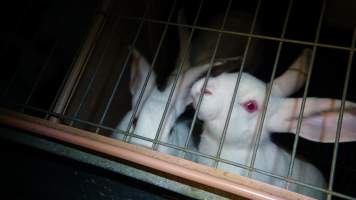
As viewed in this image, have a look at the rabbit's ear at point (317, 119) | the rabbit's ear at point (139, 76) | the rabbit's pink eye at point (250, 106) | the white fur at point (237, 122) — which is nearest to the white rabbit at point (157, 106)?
the rabbit's ear at point (139, 76)

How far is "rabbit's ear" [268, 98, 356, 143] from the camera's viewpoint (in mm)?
1377

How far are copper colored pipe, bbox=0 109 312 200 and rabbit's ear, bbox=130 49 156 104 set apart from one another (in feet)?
2.38

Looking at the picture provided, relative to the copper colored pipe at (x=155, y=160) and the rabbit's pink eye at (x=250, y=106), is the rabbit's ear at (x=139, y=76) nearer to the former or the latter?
the rabbit's pink eye at (x=250, y=106)

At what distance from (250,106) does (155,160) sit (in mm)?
664

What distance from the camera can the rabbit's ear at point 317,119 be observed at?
1377mm

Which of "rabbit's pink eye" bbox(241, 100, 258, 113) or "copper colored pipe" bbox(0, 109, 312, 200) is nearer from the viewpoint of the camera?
"copper colored pipe" bbox(0, 109, 312, 200)

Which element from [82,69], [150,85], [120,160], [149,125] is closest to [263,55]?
[150,85]

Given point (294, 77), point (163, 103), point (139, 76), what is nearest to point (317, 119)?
point (294, 77)

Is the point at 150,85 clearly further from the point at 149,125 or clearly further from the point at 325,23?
the point at 325,23

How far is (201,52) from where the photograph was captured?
2.38 meters

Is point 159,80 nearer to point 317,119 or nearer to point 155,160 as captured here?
point 317,119

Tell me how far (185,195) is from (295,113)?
750mm

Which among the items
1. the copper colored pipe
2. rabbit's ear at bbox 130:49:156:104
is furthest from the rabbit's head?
the copper colored pipe

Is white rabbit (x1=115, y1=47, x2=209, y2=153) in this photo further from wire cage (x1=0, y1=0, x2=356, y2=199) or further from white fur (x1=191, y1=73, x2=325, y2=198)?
white fur (x1=191, y1=73, x2=325, y2=198)
